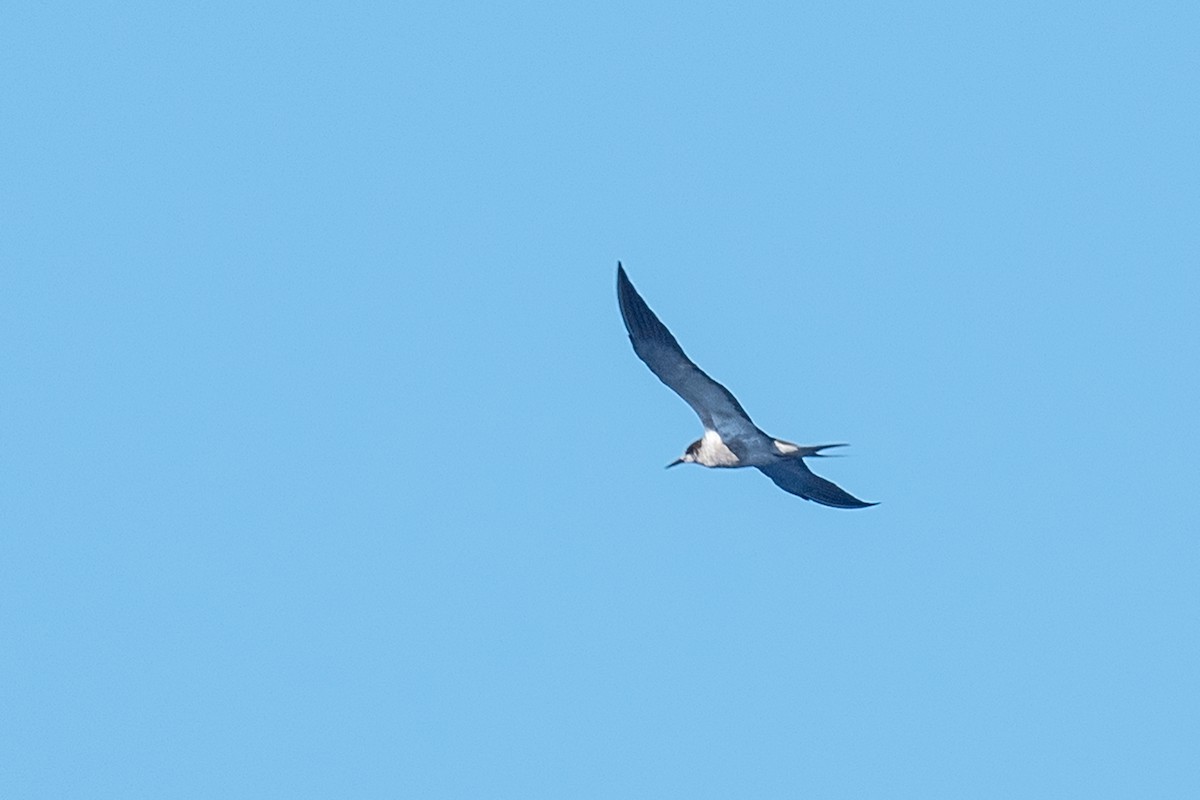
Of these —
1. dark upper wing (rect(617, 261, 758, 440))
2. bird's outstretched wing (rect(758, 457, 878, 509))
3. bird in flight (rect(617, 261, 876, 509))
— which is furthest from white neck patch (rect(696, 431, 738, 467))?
bird's outstretched wing (rect(758, 457, 878, 509))

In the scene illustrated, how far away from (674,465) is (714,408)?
2749 millimetres

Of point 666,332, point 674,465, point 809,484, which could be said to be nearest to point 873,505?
point 809,484

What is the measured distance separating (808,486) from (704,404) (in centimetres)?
469

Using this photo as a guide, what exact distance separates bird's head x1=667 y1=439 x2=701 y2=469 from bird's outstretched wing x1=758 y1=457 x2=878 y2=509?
1.65 m

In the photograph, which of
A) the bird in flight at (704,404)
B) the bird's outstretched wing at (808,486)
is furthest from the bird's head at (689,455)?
the bird's outstretched wing at (808,486)

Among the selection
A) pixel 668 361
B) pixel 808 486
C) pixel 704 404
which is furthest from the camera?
pixel 808 486

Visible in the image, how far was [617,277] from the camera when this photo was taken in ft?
108

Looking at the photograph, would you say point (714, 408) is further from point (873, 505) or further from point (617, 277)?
point (873, 505)

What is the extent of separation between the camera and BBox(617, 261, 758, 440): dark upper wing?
1288 inches

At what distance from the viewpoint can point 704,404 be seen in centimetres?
3394

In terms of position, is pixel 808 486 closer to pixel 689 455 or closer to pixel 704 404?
pixel 689 455

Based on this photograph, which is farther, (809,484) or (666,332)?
(809,484)

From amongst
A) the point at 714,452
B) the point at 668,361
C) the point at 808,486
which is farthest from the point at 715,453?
the point at 808,486

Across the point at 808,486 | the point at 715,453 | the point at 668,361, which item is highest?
the point at 808,486
